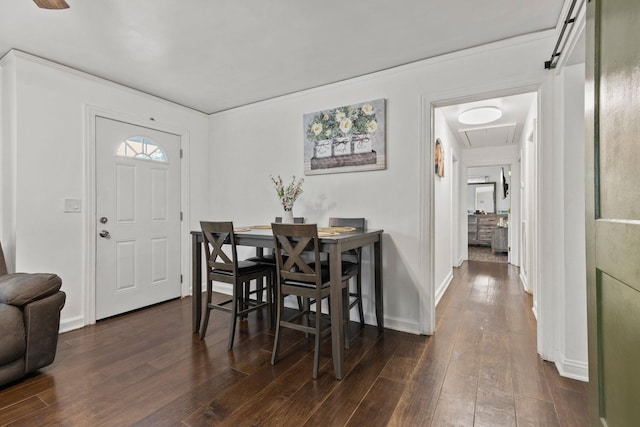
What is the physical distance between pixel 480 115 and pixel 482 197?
5.89 meters

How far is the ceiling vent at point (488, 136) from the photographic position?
14.9 ft

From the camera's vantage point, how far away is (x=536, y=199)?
8.16ft

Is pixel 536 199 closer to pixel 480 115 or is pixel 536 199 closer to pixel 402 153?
pixel 402 153

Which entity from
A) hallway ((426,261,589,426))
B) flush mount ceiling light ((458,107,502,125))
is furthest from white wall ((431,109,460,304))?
hallway ((426,261,589,426))

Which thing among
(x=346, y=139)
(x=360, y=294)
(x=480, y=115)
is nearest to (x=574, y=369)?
(x=360, y=294)

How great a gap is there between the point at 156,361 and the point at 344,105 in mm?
2668

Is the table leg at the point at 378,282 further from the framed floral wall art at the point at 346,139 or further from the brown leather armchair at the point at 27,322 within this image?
the brown leather armchair at the point at 27,322

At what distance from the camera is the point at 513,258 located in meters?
5.67

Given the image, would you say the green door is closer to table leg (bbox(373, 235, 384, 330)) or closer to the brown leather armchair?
table leg (bbox(373, 235, 384, 330))

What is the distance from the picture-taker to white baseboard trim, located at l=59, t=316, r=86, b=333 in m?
2.70

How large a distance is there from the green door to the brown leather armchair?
2757 mm

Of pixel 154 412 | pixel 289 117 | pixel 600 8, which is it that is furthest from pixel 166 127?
pixel 600 8

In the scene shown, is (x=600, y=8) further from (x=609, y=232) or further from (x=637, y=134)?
(x=609, y=232)

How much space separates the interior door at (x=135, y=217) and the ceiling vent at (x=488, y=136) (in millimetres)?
4227
